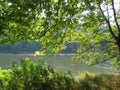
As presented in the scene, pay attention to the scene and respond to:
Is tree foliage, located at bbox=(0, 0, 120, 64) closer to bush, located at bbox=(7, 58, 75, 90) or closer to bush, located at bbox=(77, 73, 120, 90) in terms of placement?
bush, located at bbox=(7, 58, 75, 90)

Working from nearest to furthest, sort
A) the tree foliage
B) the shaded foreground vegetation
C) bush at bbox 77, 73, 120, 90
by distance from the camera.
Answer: the tree foliage < the shaded foreground vegetation < bush at bbox 77, 73, 120, 90

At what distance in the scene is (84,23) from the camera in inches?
538

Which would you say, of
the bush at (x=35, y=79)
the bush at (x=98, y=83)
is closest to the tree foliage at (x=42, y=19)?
the bush at (x=35, y=79)

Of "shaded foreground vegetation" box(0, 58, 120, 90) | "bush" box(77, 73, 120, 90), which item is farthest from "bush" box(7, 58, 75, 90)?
"bush" box(77, 73, 120, 90)

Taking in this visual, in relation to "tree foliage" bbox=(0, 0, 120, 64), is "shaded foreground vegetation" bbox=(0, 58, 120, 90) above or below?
below

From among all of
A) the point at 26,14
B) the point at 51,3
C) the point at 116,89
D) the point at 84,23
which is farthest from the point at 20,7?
the point at 116,89

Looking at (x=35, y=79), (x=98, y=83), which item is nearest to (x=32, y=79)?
(x=35, y=79)

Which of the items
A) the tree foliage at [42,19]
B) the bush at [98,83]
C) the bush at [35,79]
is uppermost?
the tree foliage at [42,19]

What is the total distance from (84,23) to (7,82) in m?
4.45

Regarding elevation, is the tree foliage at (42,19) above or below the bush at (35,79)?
above

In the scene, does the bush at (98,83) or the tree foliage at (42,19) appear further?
the bush at (98,83)

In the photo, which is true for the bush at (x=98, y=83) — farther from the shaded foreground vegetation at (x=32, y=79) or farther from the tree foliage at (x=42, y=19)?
the tree foliage at (x=42, y=19)

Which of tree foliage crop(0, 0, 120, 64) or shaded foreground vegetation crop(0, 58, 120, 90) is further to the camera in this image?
shaded foreground vegetation crop(0, 58, 120, 90)

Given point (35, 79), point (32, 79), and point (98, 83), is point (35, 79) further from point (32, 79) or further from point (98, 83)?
point (98, 83)
